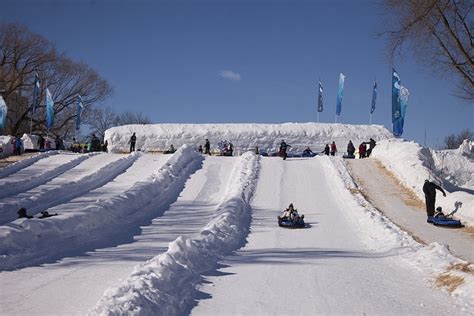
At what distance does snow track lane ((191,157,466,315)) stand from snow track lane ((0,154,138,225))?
8420 mm

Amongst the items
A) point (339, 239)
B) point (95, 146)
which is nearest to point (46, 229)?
point (339, 239)

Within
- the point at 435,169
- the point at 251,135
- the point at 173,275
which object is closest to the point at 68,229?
the point at 173,275

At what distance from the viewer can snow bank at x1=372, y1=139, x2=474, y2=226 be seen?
18.5 m

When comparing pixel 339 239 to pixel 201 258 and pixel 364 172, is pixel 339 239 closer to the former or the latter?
pixel 201 258

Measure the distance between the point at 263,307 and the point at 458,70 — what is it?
15.7 m

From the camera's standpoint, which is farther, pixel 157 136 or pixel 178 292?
pixel 157 136

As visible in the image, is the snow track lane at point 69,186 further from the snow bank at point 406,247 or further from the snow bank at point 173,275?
the snow bank at point 406,247

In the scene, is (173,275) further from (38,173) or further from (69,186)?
(38,173)

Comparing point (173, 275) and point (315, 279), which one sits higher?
point (173, 275)

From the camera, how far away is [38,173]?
2747 cm

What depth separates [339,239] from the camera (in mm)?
14141

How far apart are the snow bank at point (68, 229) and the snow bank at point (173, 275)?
2.45 metres

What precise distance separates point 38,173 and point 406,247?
70.0 ft

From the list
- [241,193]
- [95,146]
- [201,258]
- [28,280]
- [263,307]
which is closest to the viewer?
[263,307]
